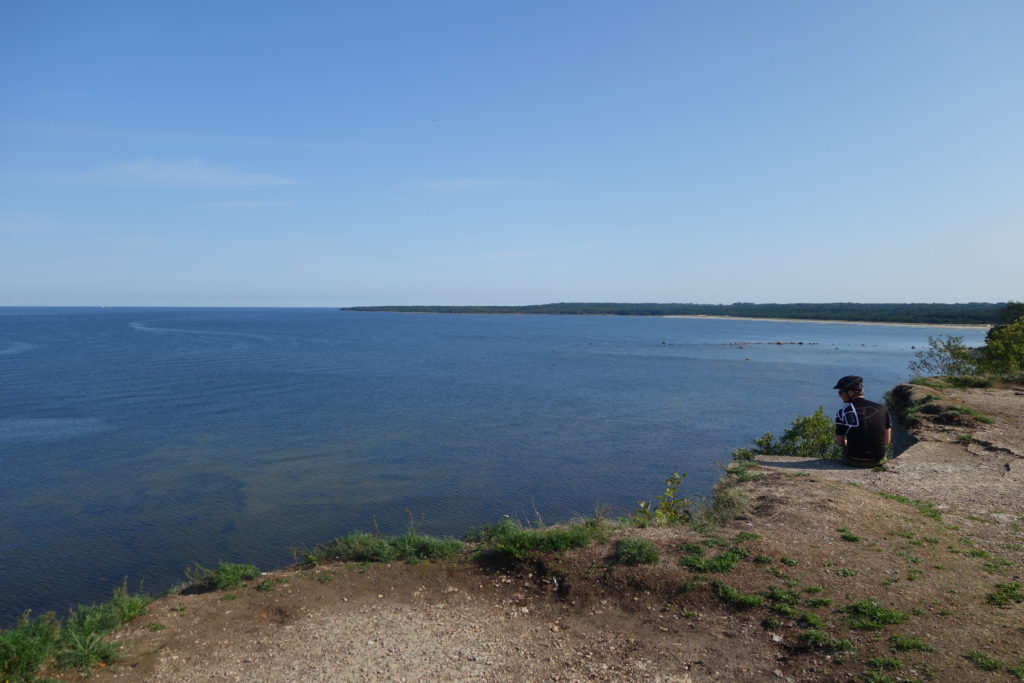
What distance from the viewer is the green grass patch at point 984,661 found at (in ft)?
18.8

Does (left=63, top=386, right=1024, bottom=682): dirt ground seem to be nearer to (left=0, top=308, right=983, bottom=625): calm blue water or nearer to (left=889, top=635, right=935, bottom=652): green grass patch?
(left=889, top=635, right=935, bottom=652): green grass patch

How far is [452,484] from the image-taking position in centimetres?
2155

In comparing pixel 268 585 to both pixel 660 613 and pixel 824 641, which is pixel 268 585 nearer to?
pixel 660 613

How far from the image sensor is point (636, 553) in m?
8.59

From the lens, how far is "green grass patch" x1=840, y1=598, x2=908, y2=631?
6.65m

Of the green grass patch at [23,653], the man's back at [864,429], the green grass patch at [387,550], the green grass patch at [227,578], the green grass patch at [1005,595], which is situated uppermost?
the man's back at [864,429]

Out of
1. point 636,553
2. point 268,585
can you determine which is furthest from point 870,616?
point 268,585

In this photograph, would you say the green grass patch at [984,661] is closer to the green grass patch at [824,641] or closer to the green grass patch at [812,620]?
the green grass patch at [824,641]

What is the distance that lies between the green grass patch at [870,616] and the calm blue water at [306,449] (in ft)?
37.0

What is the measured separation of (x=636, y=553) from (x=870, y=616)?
2810 mm

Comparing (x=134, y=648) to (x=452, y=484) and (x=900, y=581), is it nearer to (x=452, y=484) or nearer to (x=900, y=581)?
(x=900, y=581)

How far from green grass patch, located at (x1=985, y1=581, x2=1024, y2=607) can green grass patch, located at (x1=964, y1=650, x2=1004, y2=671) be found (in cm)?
133

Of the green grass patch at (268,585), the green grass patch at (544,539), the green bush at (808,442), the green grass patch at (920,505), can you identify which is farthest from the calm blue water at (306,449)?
the green grass patch at (920,505)

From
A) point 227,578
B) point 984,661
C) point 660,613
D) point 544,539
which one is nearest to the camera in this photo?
point 984,661
